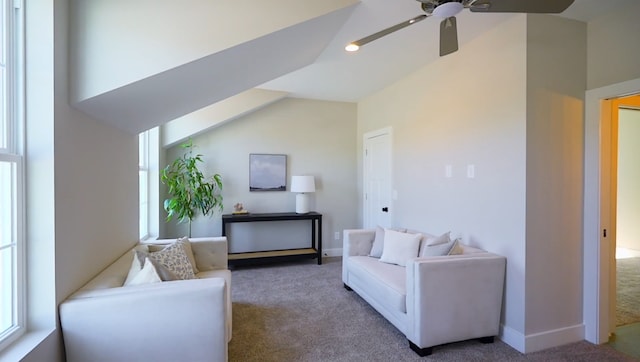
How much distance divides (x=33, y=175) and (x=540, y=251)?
10.6 ft

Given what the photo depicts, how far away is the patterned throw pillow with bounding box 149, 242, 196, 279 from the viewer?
225cm

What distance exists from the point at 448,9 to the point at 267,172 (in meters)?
3.69

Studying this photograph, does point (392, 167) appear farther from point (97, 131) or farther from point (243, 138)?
point (97, 131)

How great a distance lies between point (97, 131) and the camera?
2041mm

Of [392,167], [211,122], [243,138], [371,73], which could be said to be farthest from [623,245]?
[211,122]

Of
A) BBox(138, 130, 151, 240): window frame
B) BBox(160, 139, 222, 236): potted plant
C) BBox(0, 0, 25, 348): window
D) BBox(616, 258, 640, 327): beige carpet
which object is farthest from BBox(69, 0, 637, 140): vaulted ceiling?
BBox(616, 258, 640, 327): beige carpet

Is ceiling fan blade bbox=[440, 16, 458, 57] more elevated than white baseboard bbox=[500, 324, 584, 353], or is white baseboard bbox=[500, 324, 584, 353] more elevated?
ceiling fan blade bbox=[440, 16, 458, 57]

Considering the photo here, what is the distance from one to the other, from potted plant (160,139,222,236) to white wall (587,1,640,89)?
421 cm

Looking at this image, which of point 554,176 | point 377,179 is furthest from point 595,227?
point 377,179

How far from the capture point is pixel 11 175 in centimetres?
142

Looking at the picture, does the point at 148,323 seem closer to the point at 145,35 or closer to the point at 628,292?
the point at 145,35

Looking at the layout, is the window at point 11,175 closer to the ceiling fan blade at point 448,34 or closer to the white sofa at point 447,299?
the ceiling fan blade at point 448,34

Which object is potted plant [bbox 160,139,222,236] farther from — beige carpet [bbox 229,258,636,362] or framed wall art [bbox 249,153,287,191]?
beige carpet [bbox 229,258,636,362]

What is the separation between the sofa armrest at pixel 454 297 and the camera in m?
2.27
